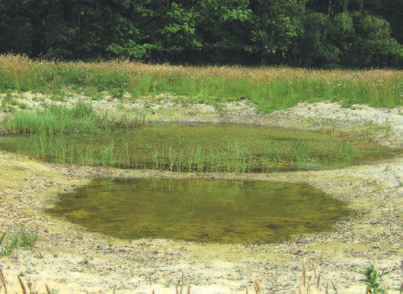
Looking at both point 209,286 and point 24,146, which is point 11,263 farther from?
point 24,146

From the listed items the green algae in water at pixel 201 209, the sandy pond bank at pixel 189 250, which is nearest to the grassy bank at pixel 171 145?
the sandy pond bank at pixel 189 250

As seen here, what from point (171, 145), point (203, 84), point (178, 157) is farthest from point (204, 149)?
point (203, 84)

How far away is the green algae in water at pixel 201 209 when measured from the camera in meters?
7.28

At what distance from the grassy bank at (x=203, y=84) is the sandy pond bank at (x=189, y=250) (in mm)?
9728

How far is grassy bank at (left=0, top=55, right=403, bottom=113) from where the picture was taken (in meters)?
20.3

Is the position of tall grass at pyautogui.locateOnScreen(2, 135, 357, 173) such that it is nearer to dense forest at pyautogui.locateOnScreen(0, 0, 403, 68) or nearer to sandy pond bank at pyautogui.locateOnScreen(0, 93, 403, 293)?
sandy pond bank at pyautogui.locateOnScreen(0, 93, 403, 293)

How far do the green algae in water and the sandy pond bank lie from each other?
0.30 m

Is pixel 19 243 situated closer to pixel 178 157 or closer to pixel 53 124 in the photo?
pixel 178 157

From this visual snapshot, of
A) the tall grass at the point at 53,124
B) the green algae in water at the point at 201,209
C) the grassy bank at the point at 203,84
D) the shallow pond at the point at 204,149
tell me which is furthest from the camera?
the grassy bank at the point at 203,84

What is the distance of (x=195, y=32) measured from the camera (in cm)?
3753

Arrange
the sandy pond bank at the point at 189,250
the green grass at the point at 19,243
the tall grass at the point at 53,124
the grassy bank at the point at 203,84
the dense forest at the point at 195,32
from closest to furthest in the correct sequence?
the sandy pond bank at the point at 189,250 → the green grass at the point at 19,243 → the tall grass at the point at 53,124 → the grassy bank at the point at 203,84 → the dense forest at the point at 195,32

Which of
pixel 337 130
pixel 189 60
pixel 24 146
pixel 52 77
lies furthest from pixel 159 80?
pixel 189 60

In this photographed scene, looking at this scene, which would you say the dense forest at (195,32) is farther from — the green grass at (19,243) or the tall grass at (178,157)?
the green grass at (19,243)

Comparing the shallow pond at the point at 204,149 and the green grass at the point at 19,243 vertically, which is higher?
the green grass at the point at 19,243
